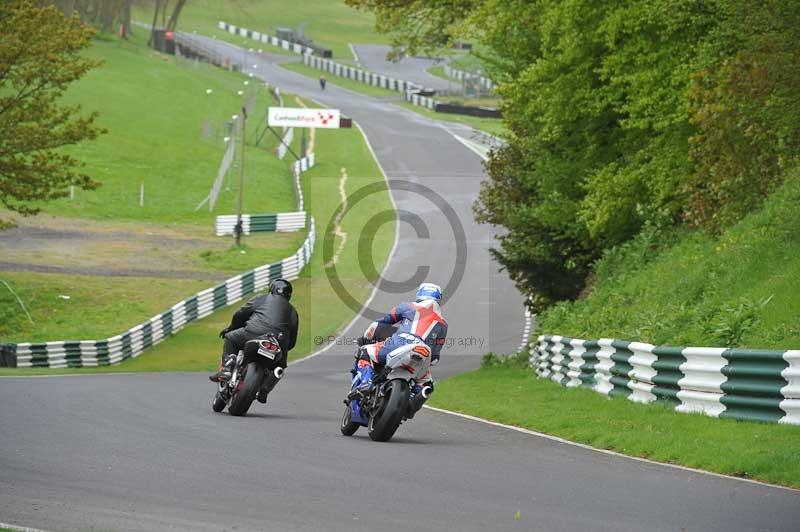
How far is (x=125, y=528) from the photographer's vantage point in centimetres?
766

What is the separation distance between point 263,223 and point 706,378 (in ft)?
156

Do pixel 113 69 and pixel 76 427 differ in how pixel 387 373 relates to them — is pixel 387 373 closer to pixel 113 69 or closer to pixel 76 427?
pixel 76 427

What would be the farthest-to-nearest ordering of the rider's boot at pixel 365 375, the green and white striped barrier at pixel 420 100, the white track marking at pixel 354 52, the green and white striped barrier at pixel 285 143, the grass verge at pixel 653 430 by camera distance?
the white track marking at pixel 354 52 < the green and white striped barrier at pixel 420 100 < the green and white striped barrier at pixel 285 143 < the rider's boot at pixel 365 375 < the grass verge at pixel 653 430

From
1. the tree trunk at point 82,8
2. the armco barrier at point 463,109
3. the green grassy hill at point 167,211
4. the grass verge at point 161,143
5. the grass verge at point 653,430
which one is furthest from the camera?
the tree trunk at point 82,8

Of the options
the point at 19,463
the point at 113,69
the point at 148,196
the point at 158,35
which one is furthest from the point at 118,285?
the point at 158,35

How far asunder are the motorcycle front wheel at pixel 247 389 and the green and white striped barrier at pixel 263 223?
42937 millimetres

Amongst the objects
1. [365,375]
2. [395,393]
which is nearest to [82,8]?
[365,375]

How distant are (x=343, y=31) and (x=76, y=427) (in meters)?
143

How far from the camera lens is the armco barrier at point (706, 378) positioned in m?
12.4

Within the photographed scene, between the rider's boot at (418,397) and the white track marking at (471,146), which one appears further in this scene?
the white track marking at (471,146)

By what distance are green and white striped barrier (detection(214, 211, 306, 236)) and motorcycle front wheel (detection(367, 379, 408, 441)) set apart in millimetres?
45342

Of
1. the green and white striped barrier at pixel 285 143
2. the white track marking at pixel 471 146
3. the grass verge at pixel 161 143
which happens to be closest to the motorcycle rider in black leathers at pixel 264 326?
the grass verge at pixel 161 143

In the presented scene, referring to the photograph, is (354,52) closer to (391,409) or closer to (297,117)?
(297,117)

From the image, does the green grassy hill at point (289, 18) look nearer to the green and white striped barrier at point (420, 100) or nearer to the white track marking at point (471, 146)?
the green and white striped barrier at point (420, 100)
